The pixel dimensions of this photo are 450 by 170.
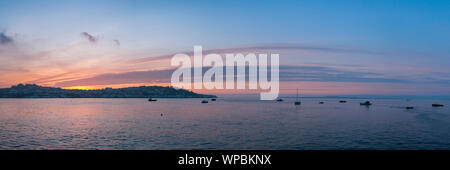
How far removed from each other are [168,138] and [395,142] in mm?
24202

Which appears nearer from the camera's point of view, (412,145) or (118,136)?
(412,145)

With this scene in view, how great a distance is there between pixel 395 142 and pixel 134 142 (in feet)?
89.0

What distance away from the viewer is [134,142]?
28.0 metres
